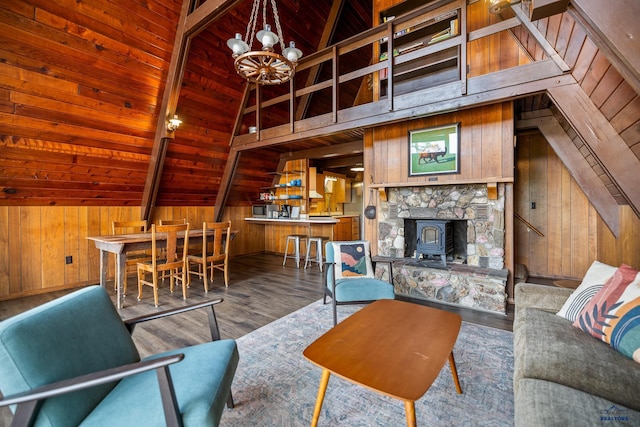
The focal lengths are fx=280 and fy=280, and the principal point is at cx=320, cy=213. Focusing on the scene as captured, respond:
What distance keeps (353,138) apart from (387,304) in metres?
3.74

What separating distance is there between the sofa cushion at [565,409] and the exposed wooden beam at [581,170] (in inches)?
124

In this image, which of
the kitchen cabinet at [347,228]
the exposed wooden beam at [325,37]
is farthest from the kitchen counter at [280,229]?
the exposed wooden beam at [325,37]

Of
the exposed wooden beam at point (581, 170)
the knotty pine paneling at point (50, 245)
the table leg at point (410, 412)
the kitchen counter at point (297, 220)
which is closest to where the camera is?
the table leg at point (410, 412)

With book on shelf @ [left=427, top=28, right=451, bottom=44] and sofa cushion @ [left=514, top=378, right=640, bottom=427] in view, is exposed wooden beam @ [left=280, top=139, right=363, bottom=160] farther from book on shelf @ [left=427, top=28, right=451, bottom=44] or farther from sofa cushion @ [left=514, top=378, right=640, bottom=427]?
sofa cushion @ [left=514, top=378, right=640, bottom=427]

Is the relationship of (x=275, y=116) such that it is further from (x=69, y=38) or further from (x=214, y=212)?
(x=69, y=38)

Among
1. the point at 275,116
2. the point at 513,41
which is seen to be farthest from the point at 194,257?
the point at 513,41

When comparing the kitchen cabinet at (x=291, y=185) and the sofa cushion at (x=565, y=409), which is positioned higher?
the kitchen cabinet at (x=291, y=185)

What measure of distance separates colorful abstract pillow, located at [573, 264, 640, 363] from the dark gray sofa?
0.15 feet

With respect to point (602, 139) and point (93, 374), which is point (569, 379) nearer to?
point (93, 374)

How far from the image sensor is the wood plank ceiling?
2305 millimetres

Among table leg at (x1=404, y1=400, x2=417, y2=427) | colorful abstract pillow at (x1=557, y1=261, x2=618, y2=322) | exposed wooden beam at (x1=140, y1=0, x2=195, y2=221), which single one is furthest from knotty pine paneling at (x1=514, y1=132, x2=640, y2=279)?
exposed wooden beam at (x1=140, y1=0, x2=195, y2=221)

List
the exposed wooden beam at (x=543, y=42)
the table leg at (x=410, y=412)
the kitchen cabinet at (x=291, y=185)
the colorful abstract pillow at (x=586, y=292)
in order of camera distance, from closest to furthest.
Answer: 1. the table leg at (x=410, y=412)
2. the colorful abstract pillow at (x=586, y=292)
3. the exposed wooden beam at (x=543, y=42)
4. the kitchen cabinet at (x=291, y=185)

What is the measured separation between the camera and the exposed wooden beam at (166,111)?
3.63 meters

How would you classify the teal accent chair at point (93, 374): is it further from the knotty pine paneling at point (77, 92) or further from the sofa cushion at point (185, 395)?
the knotty pine paneling at point (77, 92)
